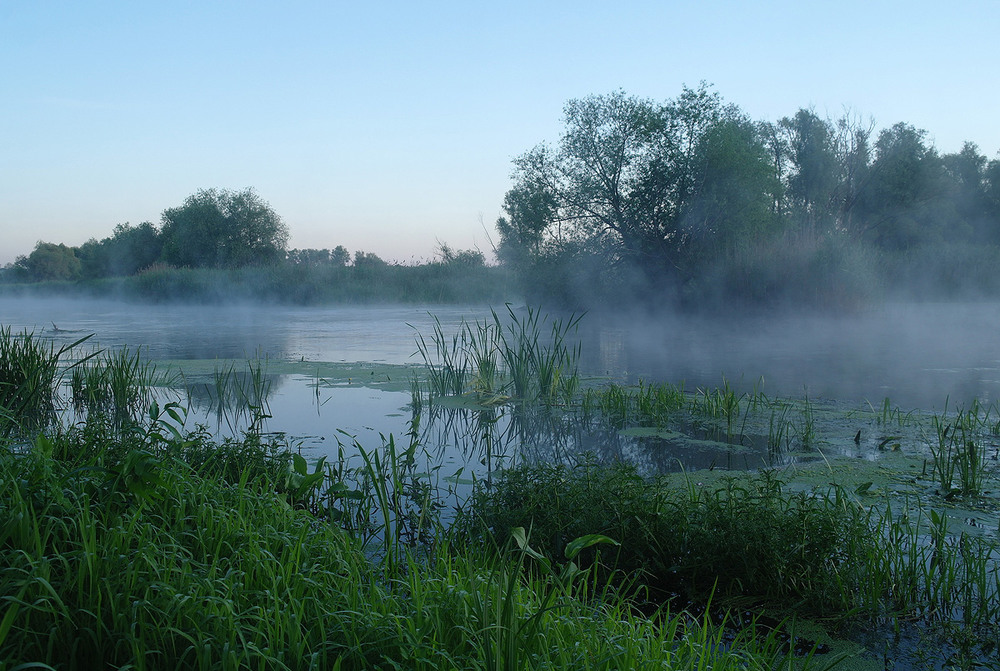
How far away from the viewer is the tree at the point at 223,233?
41375 mm

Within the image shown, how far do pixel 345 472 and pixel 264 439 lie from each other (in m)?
1.25

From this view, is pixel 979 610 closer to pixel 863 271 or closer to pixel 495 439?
pixel 495 439

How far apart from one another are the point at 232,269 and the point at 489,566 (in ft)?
93.1

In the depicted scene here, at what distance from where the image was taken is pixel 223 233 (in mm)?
41625

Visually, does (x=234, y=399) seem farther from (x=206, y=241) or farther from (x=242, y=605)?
(x=206, y=241)

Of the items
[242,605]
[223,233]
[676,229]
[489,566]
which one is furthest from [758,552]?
[223,233]

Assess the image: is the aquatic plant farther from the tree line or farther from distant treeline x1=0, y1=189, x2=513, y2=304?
the tree line

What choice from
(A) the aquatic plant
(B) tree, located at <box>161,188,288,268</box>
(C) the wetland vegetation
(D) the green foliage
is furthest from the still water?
(D) the green foliage

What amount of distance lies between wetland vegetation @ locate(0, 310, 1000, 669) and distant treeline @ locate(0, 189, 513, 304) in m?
8.26

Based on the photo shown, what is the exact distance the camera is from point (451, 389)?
21.2 feet

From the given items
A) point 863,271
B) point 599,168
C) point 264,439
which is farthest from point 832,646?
point 599,168

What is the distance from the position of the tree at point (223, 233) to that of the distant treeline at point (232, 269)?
0.20 ft

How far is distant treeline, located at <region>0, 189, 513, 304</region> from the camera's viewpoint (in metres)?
25.0

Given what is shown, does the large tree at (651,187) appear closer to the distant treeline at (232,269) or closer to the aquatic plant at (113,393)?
the distant treeline at (232,269)
